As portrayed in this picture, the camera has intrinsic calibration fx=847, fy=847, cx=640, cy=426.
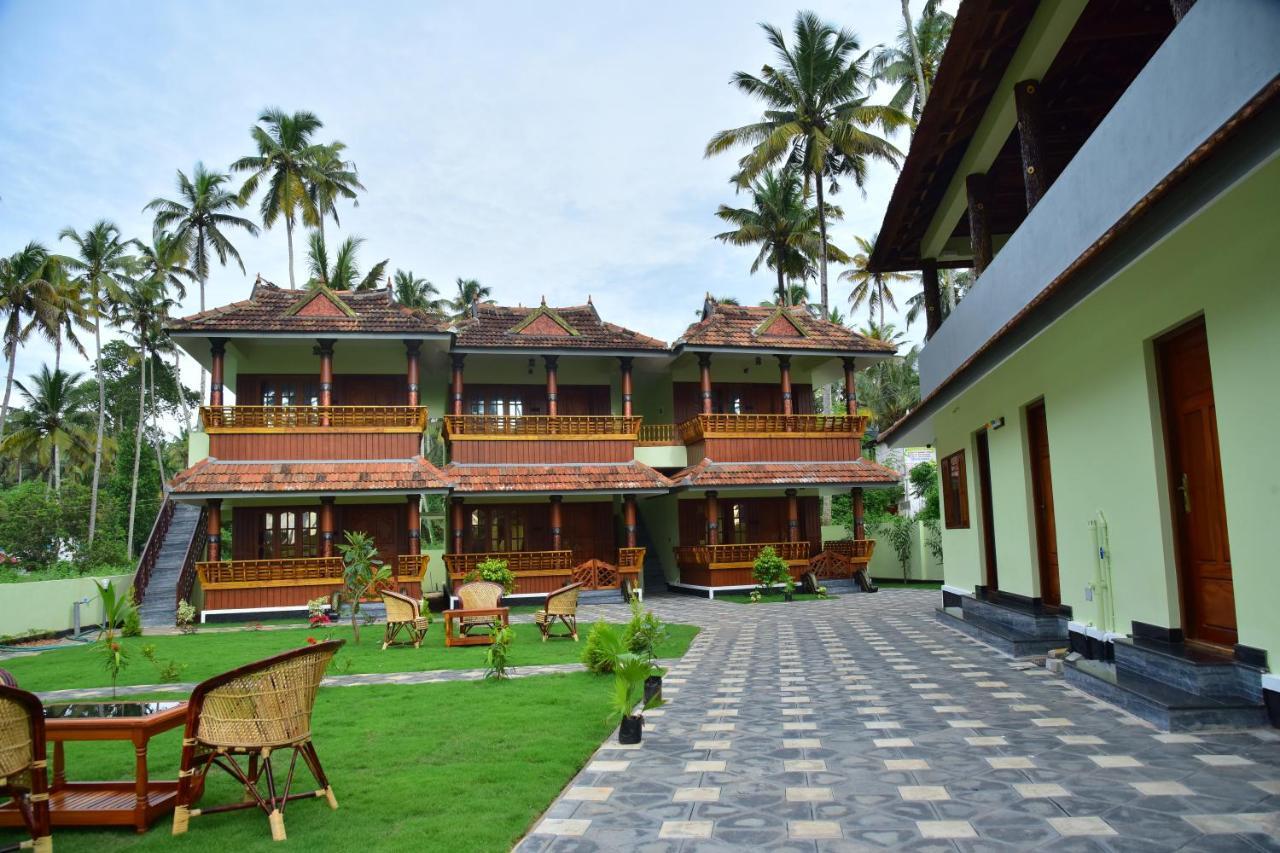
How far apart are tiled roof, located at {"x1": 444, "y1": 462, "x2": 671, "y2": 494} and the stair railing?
6880 millimetres

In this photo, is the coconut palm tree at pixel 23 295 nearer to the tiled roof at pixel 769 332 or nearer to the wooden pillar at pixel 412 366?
the wooden pillar at pixel 412 366

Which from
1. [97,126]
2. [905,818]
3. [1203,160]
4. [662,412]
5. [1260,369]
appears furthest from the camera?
[662,412]

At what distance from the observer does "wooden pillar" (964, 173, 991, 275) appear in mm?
10531

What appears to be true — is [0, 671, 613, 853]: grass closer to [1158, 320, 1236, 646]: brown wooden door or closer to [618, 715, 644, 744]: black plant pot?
[618, 715, 644, 744]: black plant pot

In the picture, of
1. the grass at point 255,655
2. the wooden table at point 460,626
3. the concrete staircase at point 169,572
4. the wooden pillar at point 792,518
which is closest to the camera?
the grass at point 255,655

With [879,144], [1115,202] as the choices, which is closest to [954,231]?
[1115,202]

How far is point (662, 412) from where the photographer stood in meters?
25.3

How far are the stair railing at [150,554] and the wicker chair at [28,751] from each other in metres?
16.2

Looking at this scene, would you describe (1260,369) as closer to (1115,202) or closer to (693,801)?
(1115,202)

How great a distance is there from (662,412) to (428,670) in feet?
51.3

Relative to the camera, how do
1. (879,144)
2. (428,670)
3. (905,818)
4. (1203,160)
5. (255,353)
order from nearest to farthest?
(1203,160)
(905,818)
(428,670)
(255,353)
(879,144)

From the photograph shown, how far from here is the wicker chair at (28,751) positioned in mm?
3943

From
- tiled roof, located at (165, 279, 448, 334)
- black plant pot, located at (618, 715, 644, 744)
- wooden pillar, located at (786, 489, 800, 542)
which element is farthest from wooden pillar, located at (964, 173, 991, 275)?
tiled roof, located at (165, 279, 448, 334)

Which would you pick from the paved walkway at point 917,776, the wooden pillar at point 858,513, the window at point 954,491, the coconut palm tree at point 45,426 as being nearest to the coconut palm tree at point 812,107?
the wooden pillar at point 858,513
